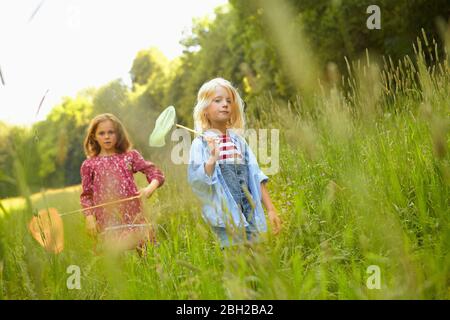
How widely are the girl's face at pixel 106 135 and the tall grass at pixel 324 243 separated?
457mm

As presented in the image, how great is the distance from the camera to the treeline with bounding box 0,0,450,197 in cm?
157

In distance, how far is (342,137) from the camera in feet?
9.59

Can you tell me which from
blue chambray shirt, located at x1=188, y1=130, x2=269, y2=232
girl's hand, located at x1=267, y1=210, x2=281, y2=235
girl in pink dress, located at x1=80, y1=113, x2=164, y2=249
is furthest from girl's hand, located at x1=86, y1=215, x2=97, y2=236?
girl's hand, located at x1=267, y1=210, x2=281, y2=235

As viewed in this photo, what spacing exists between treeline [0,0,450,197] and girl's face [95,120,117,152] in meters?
0.21

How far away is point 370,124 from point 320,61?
6729 mm

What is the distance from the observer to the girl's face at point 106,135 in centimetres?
329

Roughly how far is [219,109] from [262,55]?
1125cm

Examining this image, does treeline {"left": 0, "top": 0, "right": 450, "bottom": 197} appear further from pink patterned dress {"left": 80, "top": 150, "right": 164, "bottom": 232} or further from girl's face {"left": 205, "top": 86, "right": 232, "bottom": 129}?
girl's face {"left": 205, "top": 86, "right": 232, "bottom": 129}

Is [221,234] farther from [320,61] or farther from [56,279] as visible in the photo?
[320,61]

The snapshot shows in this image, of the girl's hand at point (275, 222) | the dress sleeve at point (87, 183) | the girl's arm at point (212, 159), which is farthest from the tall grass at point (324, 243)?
the girl's arm at point (212, 159)

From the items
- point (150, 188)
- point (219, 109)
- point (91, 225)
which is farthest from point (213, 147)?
point (91, 225)

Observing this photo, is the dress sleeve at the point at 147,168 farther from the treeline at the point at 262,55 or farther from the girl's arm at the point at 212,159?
the girl's arm at the point at 212,159

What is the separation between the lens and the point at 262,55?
1349 cm

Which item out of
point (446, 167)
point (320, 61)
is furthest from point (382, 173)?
point (320, 61)
